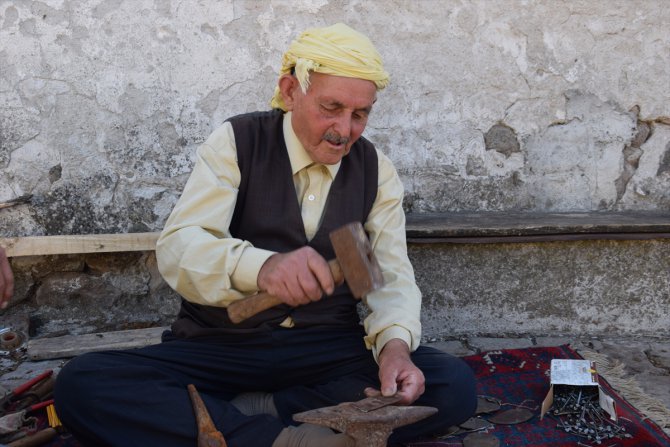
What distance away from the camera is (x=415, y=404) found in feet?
9.35

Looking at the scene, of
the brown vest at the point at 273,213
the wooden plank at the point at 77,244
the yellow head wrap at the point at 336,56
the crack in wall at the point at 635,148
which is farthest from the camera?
the crack in wall at the point at 635,148

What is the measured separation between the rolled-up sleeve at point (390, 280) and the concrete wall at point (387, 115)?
1.13 meters

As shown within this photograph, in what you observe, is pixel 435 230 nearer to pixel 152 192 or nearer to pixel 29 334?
pixel 152 192

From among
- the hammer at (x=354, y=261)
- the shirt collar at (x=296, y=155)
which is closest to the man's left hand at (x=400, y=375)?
the hammer at (x=354, y=261)

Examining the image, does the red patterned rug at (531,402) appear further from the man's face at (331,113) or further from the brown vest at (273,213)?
the man's face at (331,113)

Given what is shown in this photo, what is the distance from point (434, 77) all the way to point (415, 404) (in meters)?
2.16

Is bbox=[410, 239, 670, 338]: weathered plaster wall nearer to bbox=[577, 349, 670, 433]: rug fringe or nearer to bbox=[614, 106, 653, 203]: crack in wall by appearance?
bbox=[577, 349, 670, 433]: rug fringe

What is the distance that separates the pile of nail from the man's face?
1.49 metres

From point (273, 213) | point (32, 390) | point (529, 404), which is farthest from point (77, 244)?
point (529, 404)

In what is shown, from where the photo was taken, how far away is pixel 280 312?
9.60ft

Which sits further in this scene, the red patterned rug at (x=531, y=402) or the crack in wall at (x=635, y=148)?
the crack in wall at (x=635, y=148)

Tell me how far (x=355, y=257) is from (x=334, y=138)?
72cm

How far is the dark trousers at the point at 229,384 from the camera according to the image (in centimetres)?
262

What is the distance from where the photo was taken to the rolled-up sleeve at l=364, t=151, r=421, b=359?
2918 mm
